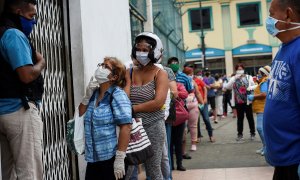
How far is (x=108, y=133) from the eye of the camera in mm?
4000

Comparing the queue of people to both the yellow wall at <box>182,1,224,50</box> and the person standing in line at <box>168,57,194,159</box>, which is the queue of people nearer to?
the person standing in line at <box>168,57,194,159</box>

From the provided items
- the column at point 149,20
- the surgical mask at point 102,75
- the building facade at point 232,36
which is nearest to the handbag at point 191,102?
the column at point 149,20

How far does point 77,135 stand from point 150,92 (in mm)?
972

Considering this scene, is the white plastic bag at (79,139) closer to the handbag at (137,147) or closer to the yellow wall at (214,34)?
the handbag at (137,147)

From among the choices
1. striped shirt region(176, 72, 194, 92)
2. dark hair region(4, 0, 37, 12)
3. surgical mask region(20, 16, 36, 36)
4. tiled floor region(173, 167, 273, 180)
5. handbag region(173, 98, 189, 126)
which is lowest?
tiled floor region(173, 167, 273, 180)

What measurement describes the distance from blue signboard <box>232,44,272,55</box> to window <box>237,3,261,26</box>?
1.76 m

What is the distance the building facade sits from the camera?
33.8 metres

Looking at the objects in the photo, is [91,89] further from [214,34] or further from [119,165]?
[214,34]

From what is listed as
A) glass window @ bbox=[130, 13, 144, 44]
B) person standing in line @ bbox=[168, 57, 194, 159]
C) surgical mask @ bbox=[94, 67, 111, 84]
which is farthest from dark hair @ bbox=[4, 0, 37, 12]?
glass window @ bbox=[130, 13, 144, 44]

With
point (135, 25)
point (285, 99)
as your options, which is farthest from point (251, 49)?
point (285, 99)

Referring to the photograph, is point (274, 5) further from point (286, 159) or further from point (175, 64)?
point (175, 64)

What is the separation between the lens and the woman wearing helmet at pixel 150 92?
474cm

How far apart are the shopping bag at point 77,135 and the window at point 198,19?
31360 millimetres

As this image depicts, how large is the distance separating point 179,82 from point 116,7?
69.2 inches
